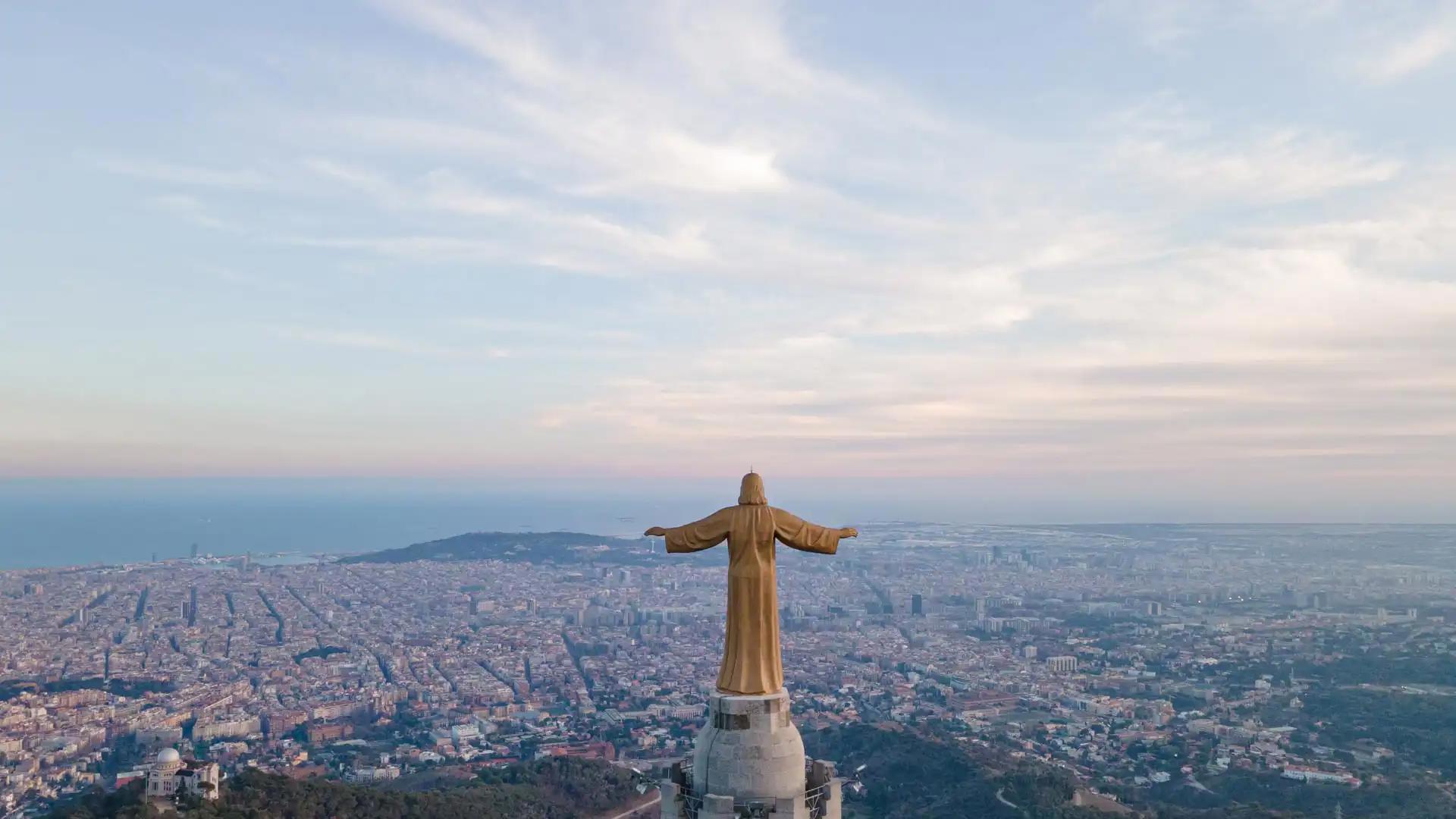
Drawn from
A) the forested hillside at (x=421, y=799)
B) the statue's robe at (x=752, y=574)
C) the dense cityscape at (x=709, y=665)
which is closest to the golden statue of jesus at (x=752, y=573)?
the statue's robe at (x=752, y=574)

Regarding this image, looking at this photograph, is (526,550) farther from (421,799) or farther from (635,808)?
(421,799)

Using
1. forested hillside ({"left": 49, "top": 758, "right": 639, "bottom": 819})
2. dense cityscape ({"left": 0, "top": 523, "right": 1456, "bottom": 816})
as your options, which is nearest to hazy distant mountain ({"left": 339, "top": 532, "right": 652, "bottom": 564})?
dense cityscape ({"left": 0, "top": 523, "right": 1456, "bottom": 816})

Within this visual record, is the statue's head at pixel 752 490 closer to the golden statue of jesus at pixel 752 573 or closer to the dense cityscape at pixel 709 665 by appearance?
the golden statue of jesus at pixel 752 573

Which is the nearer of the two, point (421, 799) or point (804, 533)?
point (804, 533)

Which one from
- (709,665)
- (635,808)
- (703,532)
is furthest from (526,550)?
(703,532)

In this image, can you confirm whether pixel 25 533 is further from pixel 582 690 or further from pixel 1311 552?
pixel 1311 552

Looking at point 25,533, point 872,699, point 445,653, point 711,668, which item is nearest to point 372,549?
point 25,533

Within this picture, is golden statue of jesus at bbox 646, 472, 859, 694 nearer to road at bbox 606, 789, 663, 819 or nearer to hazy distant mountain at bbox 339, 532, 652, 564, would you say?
road at bbox 606, 789, 663, 819
